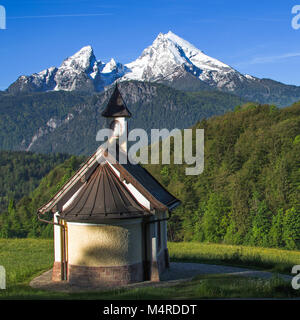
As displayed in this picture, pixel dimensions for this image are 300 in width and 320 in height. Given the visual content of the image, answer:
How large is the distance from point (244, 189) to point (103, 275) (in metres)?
49.9

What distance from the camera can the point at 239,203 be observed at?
66.5m

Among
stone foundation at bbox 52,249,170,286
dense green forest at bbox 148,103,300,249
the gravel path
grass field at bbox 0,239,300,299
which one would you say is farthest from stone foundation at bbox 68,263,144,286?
dense green forest at bbox 148,103,300,249

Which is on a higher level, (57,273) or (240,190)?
(240,190)

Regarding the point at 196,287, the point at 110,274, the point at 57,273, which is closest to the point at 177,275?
the point at 110,274

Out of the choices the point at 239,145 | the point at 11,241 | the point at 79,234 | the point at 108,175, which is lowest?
the point at 11,241

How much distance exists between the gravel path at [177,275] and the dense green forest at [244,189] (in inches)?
1279

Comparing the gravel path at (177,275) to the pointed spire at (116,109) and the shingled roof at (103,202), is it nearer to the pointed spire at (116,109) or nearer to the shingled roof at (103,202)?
the shingled roof at (103,202)

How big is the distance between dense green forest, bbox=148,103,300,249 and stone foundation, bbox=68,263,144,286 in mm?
39024

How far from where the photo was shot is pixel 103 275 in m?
21.0

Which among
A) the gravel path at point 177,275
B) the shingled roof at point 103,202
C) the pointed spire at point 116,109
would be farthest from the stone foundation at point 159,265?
the pointed spire at point 116,109

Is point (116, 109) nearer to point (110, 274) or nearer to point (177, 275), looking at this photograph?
point (110, 274)

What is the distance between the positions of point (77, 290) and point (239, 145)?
67879 millimetres
